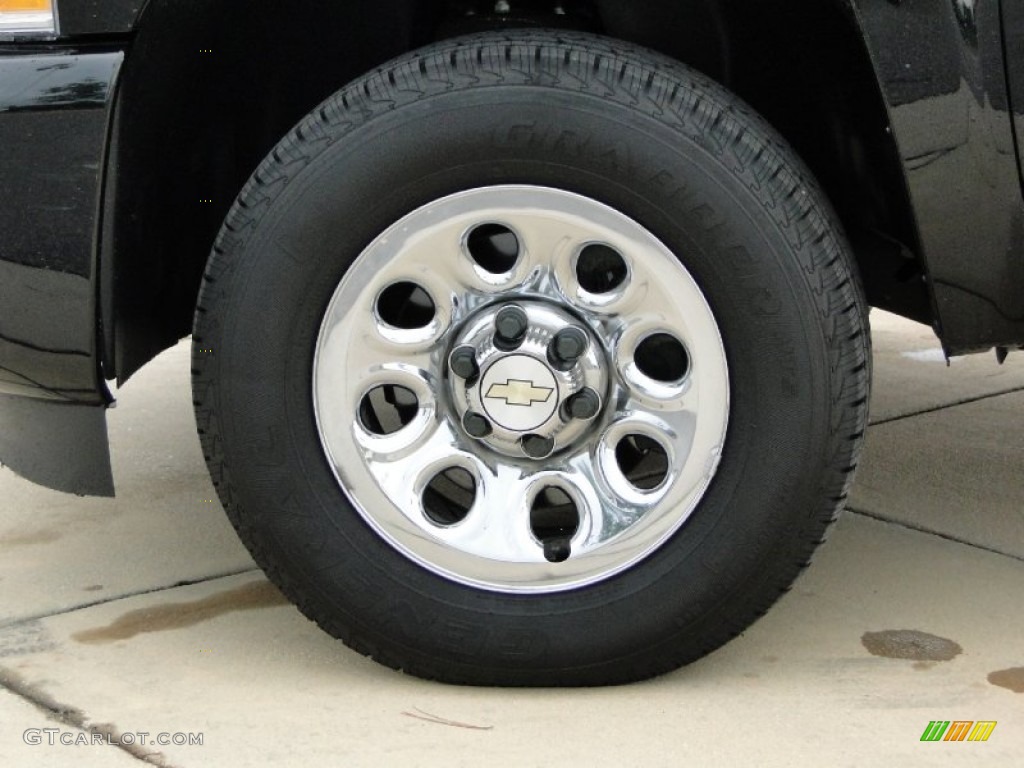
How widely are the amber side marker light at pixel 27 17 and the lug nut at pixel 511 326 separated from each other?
86cm

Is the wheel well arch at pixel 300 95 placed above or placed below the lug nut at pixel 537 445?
above

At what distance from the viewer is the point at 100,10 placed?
2.17 m

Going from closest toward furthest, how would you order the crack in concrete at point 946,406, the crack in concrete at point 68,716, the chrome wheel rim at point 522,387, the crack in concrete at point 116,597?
the crack in concrete at point 68,716 < the chrome wheel rim at point 522,387 < the crack in concrete at point 116,597 < the crack in concrete at point 946,406

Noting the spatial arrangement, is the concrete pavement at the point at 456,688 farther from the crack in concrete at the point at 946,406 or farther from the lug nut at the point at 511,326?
the lug nut at the point at 511,326

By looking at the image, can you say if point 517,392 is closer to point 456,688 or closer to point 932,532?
point 456,688

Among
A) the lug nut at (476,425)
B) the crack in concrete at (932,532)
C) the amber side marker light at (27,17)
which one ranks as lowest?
the crack in concrete at (932,532)

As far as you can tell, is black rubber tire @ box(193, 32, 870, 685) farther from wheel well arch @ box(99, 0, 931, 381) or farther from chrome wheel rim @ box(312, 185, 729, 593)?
wheel well arch @ box(99, 0, 931, 381)

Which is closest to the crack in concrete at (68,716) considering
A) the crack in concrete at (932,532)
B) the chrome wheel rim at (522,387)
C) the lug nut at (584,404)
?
the chrome wheel rim at (522,387)

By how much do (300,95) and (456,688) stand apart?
3.93ft

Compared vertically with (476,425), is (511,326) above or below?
above

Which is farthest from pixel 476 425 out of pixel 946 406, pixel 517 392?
pixel 946 406

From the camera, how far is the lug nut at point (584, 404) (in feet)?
7.51

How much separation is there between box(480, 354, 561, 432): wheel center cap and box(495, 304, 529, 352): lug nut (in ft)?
0.07

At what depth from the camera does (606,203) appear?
2.23m
